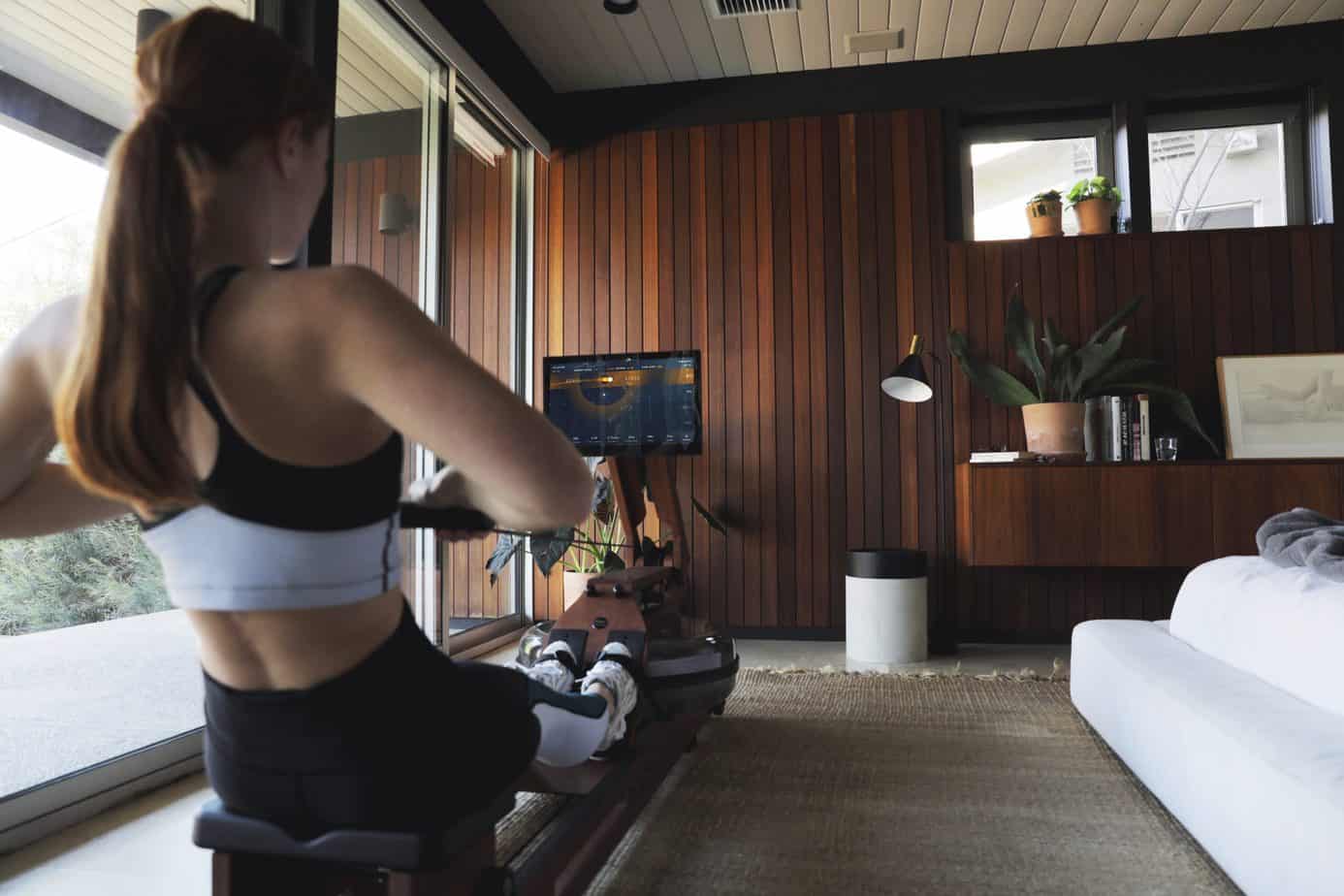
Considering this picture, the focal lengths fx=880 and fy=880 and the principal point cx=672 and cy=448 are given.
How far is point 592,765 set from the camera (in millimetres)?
1613

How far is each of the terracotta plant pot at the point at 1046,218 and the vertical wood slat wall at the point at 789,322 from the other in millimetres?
437

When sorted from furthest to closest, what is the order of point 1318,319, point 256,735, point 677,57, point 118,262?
point 677,57 → point 1318,319 → point 256,735 → point 118,262

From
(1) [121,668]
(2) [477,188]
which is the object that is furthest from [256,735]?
(2) [477,188]

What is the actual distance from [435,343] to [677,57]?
4.05m

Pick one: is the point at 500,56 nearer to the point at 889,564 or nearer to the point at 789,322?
the point at 789,322

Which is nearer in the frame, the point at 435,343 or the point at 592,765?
the point at 435,343

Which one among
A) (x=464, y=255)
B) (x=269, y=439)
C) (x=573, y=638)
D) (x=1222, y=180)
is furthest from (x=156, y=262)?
(x=1222, y=180)

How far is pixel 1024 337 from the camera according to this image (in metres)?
4.00

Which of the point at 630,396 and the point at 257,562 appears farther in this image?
the point at 630,396

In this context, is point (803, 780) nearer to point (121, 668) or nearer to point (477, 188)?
point (121, 668)

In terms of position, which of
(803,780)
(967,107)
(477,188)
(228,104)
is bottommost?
(803,780)

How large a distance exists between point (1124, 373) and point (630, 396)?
2258 mm

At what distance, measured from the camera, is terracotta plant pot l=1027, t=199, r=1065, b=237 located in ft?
13.7

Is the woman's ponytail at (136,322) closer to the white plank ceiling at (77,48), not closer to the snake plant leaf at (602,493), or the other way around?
the white plank ceiling at (77,48)
